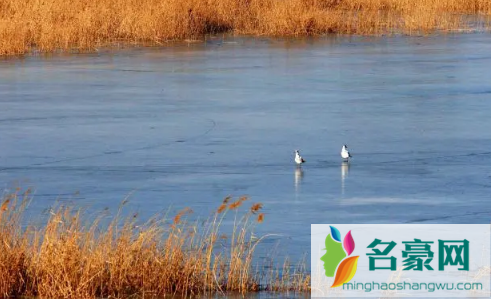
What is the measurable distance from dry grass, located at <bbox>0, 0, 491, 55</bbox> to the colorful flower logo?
58.8 ft

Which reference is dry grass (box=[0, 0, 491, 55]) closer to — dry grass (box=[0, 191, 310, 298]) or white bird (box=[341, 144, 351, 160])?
white bird (box=[341, 144, 351, 160])

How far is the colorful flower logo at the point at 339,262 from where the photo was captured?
797 centimetres

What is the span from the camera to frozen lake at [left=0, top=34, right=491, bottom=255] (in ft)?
36.3

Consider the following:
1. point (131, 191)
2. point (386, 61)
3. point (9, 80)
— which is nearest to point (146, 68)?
point (9, 80)

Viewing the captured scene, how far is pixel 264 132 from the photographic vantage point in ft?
49.8

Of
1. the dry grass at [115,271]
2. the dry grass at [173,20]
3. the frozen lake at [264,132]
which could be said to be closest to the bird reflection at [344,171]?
the frozen lake at [264,132]

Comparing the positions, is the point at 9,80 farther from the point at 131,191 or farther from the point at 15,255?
the point at 15,255

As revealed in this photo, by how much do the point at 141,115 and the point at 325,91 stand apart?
3.64 meters

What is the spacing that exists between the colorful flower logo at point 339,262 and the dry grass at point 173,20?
17911mm

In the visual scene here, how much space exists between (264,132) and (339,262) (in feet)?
23.3

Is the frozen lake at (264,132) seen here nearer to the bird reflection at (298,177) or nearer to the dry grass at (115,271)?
the bird reflection at (298,177)

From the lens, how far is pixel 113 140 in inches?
577

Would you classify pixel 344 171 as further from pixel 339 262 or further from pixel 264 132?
pixel 339 262

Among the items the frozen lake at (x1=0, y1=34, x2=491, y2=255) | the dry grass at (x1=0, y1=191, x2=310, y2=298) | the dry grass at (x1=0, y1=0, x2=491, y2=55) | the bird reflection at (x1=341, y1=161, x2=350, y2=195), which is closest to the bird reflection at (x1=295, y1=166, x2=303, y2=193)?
the frozen lake at (x1=0, y1=34, x2=491, y2=255)
